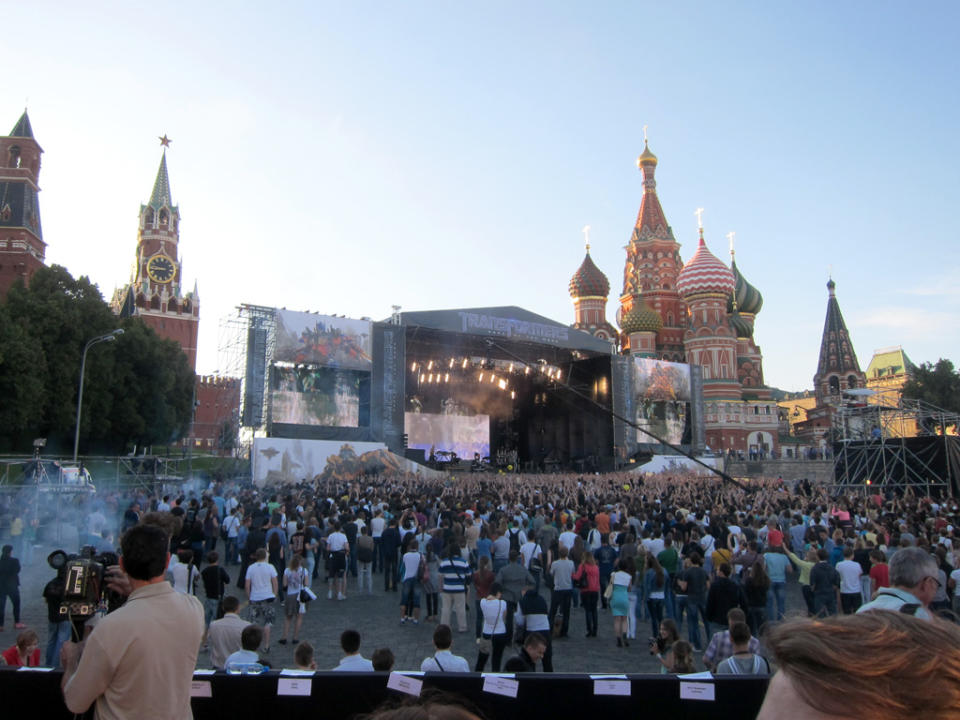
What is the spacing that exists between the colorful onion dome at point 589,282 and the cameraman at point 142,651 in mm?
56619

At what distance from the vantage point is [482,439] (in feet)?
144

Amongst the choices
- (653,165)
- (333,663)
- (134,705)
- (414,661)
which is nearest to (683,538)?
(414,661)

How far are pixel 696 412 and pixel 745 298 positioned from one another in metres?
23.9

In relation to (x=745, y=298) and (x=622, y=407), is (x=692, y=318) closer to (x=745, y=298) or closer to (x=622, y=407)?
(x=745, y=298)

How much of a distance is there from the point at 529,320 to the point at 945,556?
28321 mm

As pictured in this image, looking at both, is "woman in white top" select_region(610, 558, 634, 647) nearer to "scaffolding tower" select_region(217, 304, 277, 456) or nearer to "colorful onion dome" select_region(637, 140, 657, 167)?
"scaffolding tower" select_region(217, 304, 277, 456)

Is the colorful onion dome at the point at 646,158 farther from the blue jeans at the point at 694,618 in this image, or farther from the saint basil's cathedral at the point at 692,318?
the blue jeans at the point at 694,618

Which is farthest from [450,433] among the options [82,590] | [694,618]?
[82,590]

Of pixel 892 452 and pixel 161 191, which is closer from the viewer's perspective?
pixel 892 452

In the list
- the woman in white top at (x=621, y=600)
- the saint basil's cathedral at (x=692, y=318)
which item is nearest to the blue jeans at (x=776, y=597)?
the woman in white top at (x=621, y=600)

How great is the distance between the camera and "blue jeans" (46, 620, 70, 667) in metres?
6.80

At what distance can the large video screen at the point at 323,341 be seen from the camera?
1219 inches

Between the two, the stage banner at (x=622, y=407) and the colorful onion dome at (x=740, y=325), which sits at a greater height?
the colorful onion dome at (x=740, y=325)

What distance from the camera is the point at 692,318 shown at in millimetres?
53875
